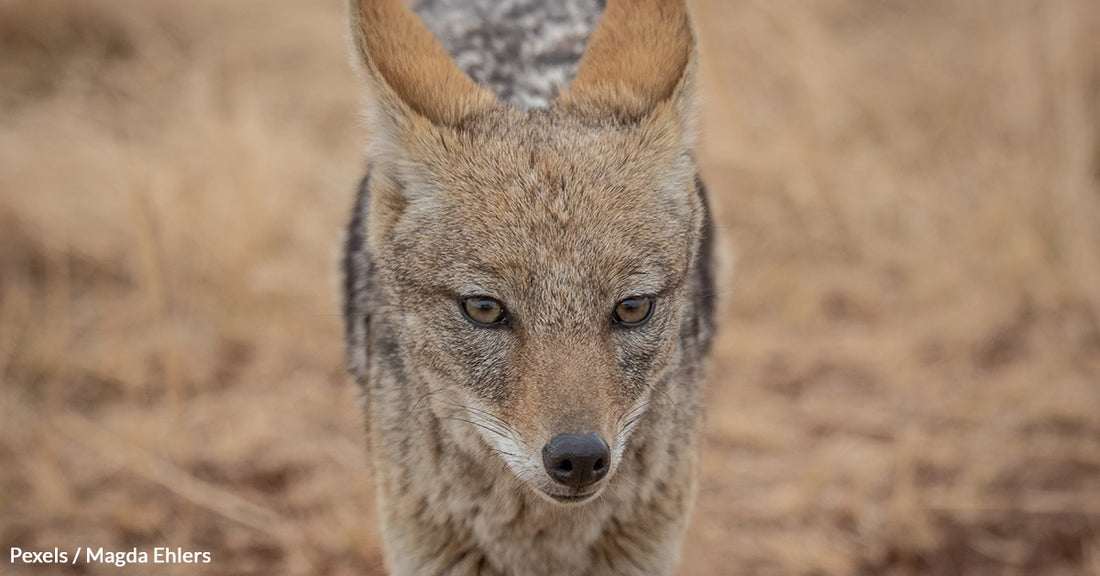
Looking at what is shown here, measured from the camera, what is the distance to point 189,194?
6176mm

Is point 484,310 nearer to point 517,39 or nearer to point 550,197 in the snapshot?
point 550,197

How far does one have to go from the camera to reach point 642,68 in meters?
3.01

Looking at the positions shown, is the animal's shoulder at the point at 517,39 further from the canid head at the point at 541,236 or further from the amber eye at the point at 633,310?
the amber eye at the point at 633,310

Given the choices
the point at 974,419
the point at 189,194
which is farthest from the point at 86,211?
the point at 974,419

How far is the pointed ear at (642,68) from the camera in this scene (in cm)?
298

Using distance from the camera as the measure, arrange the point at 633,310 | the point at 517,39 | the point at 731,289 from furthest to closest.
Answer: the point at 731,289 < the point at 517,39 < the point at 633,310

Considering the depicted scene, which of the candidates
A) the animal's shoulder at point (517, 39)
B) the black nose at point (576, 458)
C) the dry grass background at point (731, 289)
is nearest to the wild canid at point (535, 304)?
the black nose at point (576, 458)

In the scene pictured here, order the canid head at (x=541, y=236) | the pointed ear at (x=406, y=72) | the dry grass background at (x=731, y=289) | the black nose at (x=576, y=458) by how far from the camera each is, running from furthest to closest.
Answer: the dry grass background at (x=731, y=289), the pointed ear at (x=406, y=72), the canid head at (x=541, y=236), the black nose at (x=576, y=458)

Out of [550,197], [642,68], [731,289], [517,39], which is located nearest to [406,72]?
[550,197]

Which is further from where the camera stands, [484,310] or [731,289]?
[731,289]

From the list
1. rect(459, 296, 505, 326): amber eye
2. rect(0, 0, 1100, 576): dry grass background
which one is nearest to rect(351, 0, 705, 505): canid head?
rect(459, 296, 505, 326): amber eye

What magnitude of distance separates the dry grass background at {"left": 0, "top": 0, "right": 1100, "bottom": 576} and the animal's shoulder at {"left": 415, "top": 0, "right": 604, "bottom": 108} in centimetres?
156

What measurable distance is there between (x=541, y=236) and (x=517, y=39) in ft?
6.04

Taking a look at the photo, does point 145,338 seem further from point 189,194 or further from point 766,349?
point 766,349
